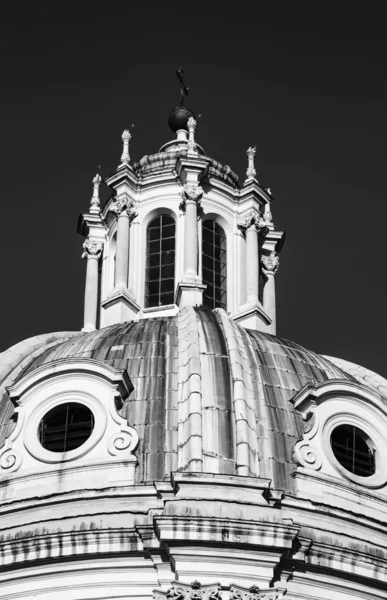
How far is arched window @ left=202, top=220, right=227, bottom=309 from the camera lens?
3862 centimetres

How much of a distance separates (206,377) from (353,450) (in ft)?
11.6

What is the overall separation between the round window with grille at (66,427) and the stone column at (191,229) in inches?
272

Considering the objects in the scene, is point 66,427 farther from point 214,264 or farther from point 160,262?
point 214,264

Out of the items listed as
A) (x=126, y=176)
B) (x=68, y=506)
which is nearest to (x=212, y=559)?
(x=68, y=506)

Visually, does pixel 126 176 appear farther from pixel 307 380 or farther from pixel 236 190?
pixel 307 380

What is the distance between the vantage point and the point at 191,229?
38.4m

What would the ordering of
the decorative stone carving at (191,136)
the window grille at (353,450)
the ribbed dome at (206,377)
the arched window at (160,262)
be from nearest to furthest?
1. the ribbed dome at (206,377)
2. the window grille at (353,450)
3. the arched window at (160,262)
4. the decorative stone carving at (191,136)

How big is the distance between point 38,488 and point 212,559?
4.35 metres

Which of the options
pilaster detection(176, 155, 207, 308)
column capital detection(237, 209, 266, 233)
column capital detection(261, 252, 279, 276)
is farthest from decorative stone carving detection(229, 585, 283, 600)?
column capital detection(261, 252, 279, 276)

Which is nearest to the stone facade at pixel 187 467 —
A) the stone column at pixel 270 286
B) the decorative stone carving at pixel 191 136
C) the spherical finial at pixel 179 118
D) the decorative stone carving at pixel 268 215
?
the stone column at pixel 270 286

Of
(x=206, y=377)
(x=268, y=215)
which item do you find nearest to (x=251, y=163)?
(x=268, y=215)

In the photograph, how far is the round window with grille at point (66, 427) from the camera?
30.9m

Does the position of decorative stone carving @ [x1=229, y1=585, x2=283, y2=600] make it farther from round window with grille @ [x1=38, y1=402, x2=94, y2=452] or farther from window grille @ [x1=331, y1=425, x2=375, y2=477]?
round window with grille @ [x1=38, y1=402, x2=94, y2=452]

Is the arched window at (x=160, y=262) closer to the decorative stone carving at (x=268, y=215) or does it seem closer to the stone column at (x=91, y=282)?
the stone column at (x=91, y=282)
